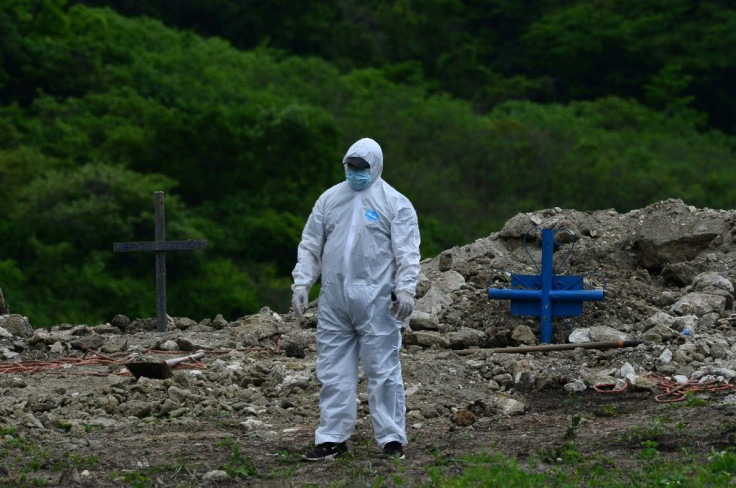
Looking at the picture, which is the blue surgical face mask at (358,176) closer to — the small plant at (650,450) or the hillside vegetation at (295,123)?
the small plant at (650,450)

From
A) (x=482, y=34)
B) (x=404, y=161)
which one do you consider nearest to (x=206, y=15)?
(x=482, y=34)

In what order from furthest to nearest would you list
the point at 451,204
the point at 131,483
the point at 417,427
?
the point at 451,204 < the point at 417,427 < the point at 131,483

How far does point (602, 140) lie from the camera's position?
36938 millimetres

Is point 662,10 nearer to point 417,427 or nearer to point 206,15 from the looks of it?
point 206,15

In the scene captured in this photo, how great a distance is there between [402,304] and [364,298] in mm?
201

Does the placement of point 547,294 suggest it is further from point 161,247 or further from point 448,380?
point 161,247

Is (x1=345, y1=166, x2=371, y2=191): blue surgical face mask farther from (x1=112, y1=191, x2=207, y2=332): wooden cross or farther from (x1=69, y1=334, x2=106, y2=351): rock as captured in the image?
(x1=112, y1=191, x2=207, y2=332): wooden cross

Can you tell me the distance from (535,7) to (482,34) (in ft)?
6.49

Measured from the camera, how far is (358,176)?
7.70 metres

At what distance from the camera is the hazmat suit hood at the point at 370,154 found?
766cm

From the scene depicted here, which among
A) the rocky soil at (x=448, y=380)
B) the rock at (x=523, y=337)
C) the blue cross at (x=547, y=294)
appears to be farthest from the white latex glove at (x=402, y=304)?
the rock at (x=523, y=337)

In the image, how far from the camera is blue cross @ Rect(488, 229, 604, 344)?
10.8 meters

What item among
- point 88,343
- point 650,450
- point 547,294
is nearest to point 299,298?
point 650,450

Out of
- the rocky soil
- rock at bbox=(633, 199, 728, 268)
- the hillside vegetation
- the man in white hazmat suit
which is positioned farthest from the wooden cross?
the hillside vegetation
